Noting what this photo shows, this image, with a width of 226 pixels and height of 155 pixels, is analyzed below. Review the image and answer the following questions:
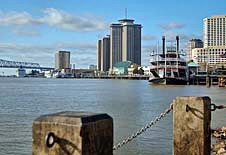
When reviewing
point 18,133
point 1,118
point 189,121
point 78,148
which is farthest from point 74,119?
point 1,118

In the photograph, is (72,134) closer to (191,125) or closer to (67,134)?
(67,134)

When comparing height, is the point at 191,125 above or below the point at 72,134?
below

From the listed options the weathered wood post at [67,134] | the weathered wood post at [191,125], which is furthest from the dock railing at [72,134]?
the weathered wood post at [191,125]

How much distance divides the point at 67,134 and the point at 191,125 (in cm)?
458

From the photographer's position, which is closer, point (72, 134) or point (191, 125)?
point (72, 134)

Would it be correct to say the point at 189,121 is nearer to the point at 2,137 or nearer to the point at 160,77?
the point at 2,137

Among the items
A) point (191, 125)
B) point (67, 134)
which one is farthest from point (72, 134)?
point (191, 125)

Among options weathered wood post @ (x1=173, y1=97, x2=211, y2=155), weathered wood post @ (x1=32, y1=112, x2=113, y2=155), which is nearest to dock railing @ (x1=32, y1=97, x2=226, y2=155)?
weathered wood post @ (x1=32, y1=112, x2=113, y2=155)

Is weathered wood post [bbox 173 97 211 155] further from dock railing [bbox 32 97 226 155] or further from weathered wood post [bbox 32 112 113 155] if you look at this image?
weathered wood post [bbox 32 112 113 155]

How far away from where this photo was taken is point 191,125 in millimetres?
7824

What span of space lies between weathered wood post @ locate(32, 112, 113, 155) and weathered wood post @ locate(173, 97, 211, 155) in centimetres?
407

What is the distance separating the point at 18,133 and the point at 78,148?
68.9ft

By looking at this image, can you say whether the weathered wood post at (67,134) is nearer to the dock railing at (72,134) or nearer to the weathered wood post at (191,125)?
the dock railing at (72,134)

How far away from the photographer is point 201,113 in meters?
7.72
